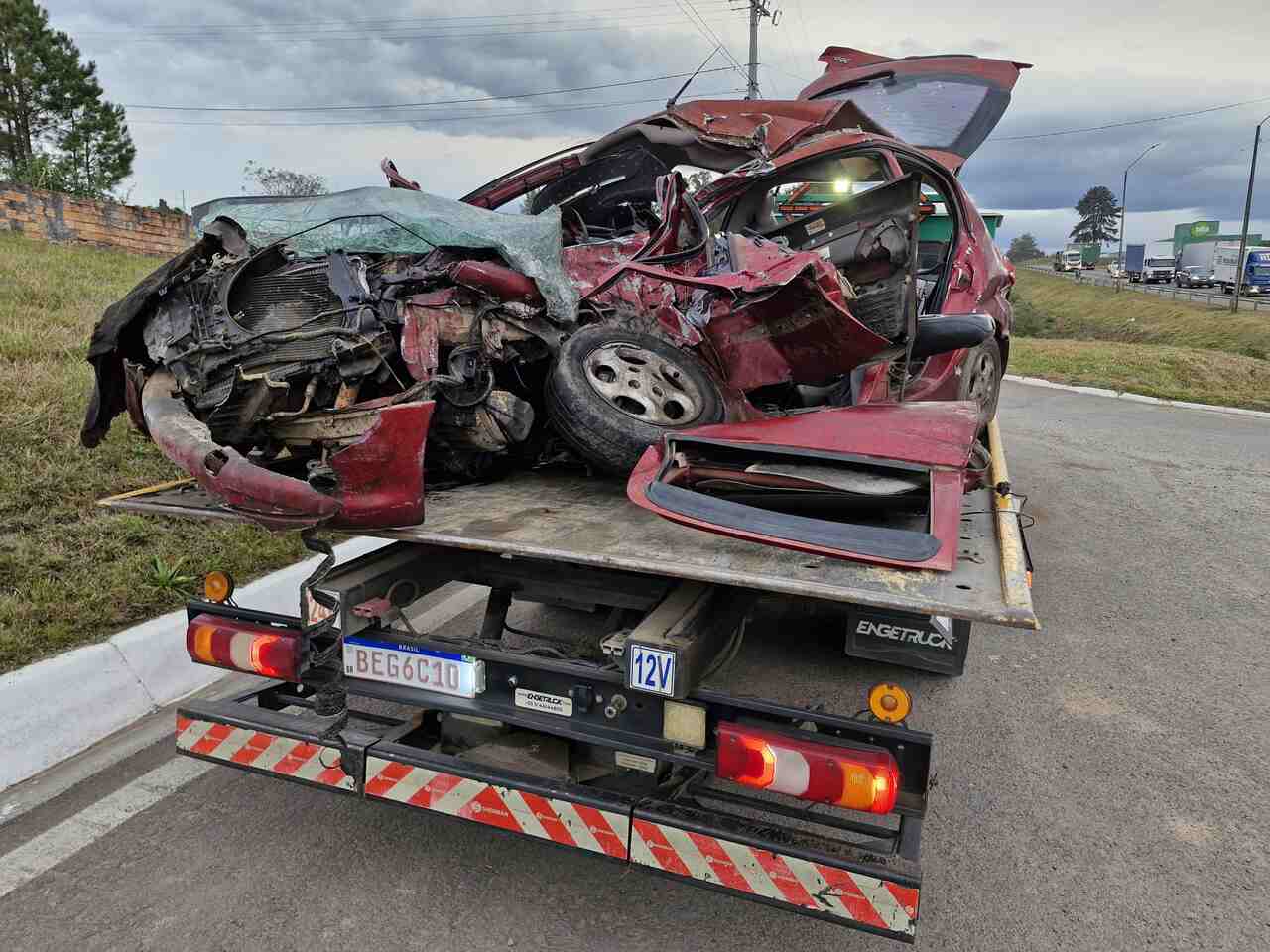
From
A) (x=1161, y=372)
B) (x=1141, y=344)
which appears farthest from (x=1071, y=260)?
(x=1161, y=372)

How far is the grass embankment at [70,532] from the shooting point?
371 cm

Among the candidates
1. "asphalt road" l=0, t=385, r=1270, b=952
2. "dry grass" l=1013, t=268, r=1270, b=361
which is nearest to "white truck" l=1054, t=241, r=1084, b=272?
"dry grass" l=1013, t=268, r=1270, b=361

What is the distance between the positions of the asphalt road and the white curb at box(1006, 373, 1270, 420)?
1059 cm

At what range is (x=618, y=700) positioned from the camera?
2322mm

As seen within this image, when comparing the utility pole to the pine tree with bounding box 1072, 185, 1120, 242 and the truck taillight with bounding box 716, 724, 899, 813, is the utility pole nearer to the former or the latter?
the truck taillight with bounding box 716, 724, 899, 813

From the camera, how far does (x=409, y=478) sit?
8.23 feet

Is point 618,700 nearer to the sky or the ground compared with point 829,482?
nearer to the ground

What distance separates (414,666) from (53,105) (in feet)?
123

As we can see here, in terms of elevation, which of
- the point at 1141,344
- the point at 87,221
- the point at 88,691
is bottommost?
the point at 1141,344

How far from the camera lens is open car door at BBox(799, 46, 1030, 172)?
591 cm

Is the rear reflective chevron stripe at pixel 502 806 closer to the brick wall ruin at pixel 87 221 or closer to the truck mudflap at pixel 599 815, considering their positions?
the truck mudflap at pixel 599 815

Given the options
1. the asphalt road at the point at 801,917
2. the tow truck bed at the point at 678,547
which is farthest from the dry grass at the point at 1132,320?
the tow truck bed at the point at 678,547

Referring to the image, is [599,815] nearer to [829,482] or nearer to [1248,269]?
[829,482]

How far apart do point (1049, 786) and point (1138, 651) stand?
1648 mm
